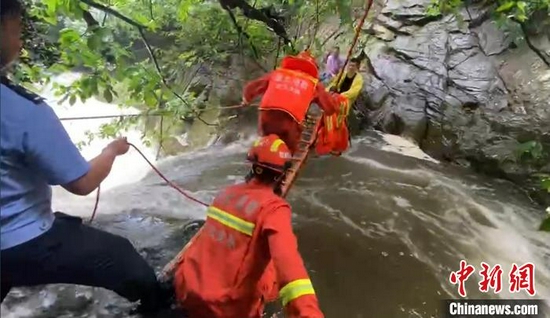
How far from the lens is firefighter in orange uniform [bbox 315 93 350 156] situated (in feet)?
7.91

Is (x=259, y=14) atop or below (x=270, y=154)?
atop

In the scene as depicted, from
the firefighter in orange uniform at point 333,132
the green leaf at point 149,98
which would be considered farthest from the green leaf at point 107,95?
the firefighter in orange uniform at point 333,132

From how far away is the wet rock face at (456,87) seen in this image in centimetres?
305

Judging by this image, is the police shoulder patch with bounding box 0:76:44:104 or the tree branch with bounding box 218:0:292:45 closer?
the police shoulder patch with bounding box 0:76:44:104

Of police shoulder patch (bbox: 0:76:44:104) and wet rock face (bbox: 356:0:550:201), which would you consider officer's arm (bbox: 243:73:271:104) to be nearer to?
police shoulder patch (bbox: 0:76:44:104)

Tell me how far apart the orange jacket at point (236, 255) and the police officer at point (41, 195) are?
0.46 feet

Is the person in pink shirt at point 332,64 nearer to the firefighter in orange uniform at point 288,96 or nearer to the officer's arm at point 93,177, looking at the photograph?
the firefighter in orange uniform at point 288,96

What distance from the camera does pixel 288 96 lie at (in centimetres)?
159

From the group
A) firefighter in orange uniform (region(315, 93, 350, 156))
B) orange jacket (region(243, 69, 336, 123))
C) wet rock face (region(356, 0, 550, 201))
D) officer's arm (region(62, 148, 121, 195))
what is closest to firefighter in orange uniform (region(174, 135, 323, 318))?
officer's arm (region(62, 148, 121, 195))

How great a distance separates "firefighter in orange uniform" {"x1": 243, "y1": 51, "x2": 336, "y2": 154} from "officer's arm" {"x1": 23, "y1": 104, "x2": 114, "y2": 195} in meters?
0.69

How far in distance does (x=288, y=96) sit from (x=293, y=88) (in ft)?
0.19

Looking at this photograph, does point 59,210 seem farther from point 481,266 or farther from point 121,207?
point 481,266

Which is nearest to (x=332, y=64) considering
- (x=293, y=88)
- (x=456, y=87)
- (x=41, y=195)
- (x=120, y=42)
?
(x=456, y=87)

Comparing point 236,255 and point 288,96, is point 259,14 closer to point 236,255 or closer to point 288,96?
point 288,96
